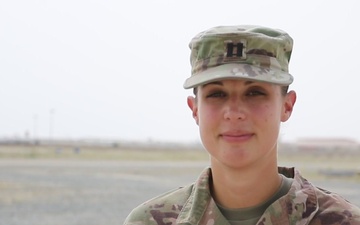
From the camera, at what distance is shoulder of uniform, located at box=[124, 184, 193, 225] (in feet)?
8.91

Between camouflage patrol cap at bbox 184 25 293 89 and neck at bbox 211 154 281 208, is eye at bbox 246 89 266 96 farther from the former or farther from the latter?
neck at bbox 211 154 281 208

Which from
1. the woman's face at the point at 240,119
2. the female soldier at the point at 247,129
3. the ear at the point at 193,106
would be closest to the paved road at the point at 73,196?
the ear at the point at 193,106

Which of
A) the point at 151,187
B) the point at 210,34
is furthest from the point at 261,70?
the point at 151,187

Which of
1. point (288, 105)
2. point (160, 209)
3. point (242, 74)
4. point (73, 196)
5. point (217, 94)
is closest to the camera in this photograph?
point (242, 74)

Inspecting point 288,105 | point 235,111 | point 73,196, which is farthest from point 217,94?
point 73,196

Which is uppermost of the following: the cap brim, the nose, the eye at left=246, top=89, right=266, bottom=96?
the cap brim

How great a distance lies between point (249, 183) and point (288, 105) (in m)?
0.35

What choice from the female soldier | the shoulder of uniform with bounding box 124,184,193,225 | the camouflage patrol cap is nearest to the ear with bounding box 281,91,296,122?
the female soldier

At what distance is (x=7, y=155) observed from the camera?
5172 centimetres

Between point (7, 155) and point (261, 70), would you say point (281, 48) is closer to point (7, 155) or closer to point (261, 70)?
point (261, 70)

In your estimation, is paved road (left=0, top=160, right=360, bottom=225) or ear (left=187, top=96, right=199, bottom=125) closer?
ear (left=187, top=96, right=199, bottom=125)

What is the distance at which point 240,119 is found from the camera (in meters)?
2.40

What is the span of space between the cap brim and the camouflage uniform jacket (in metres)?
0.44

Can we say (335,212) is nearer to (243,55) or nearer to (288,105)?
(288,105)
